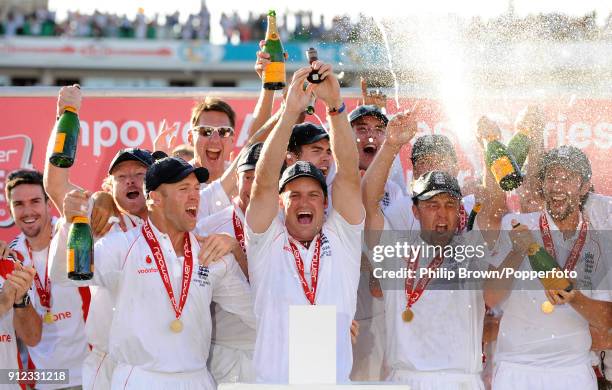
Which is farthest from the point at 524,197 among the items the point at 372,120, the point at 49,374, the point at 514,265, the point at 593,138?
the point at 49,374

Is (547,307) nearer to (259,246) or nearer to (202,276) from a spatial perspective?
(259,246)

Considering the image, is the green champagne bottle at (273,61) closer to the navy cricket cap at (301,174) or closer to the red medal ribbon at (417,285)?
the navy cricket cap at (301,174)

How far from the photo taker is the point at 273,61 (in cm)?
616

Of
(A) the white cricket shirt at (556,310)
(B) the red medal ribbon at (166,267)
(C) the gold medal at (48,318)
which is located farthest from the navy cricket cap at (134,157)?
(A) the white cricket shirt at (556,310)

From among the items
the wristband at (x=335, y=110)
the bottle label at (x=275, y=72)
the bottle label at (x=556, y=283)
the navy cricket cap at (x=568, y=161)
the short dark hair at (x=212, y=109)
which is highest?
the bottle label at (x=275, y=72)

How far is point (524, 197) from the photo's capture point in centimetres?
591

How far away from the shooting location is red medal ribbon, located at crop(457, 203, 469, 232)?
5667mm

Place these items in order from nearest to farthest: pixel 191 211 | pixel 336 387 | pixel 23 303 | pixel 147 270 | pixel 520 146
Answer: pixel 336 387, pixel 147 270, pixel 191 211, pixel 520 146, pixel 23 303

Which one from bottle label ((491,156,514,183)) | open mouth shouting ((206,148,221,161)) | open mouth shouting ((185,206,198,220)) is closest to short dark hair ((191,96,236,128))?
open mouth shouting ((206,148,221,161))

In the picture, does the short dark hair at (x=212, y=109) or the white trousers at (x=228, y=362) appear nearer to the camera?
the white trousers at (x=228, y=362)

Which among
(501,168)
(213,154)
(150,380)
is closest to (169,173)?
(150,380)

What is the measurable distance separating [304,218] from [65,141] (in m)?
1.33

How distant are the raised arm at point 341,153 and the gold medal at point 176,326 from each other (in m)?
0.97

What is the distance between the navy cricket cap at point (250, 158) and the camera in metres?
5.60
